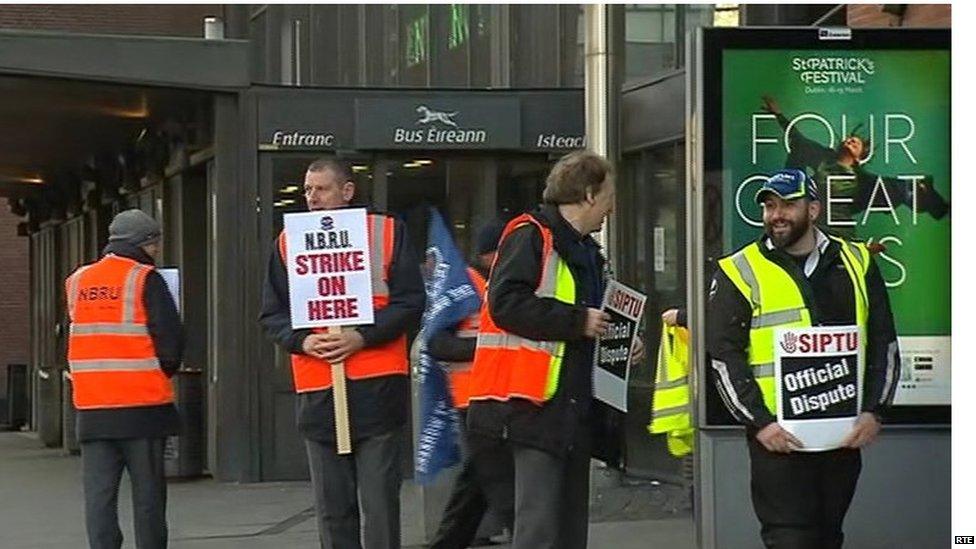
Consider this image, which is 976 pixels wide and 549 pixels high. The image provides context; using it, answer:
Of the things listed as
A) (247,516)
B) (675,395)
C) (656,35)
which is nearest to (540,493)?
(675,395)

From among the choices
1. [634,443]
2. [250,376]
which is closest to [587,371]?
[634,443]

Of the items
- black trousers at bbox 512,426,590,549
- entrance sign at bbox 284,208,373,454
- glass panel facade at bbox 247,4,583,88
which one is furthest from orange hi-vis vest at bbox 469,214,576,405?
glass panel facade at bbox 247,4,583,88

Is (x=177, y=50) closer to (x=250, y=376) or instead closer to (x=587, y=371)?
(x=250, y=376)

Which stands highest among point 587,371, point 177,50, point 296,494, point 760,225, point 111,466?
point 177,50

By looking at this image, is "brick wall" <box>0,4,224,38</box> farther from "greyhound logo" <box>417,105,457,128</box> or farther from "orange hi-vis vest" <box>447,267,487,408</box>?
"orange hi-vis vest" <box>447,267,487,408</box>

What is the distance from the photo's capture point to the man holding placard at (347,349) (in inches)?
280

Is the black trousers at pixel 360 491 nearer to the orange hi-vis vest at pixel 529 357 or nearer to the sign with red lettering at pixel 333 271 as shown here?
the sign with red lettering at pixel 333 271

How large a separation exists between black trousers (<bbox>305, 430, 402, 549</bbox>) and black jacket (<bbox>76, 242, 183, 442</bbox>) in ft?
5.21

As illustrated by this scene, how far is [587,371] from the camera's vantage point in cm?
654

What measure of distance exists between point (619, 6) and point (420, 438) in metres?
5.49

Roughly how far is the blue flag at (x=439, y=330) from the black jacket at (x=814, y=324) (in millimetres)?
2282

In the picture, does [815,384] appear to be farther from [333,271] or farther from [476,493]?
[476,493]

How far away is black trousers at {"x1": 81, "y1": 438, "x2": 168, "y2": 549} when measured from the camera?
852 centimetres

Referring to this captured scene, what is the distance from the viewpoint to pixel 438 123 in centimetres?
1420
